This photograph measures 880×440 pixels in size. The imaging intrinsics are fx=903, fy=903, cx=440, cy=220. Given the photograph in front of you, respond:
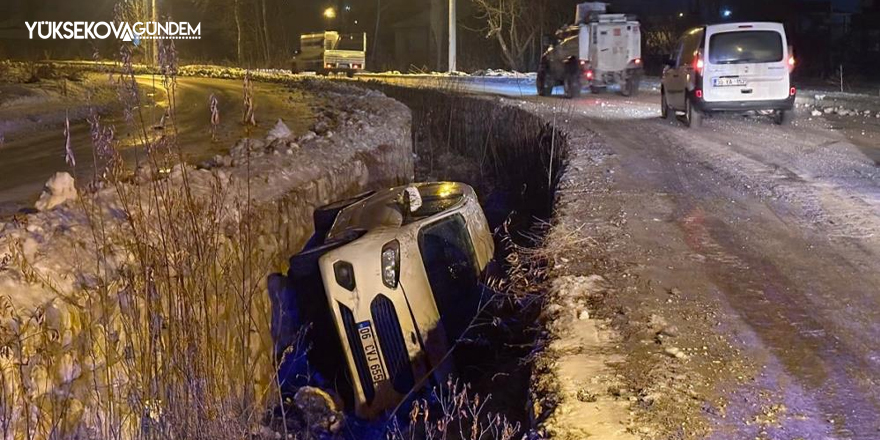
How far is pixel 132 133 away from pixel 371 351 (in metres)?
2.61

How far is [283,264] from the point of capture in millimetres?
8484

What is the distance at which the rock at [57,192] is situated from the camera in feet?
20.8

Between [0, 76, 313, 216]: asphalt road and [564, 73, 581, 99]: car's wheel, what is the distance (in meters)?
7.81

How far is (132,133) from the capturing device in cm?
520

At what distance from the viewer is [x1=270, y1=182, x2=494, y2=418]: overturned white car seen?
6836 millimetres

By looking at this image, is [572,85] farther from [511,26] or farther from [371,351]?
[371,351]

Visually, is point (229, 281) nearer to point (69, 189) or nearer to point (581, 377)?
point (69, 189)

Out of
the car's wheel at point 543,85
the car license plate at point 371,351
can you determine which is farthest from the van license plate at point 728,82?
the car's wheel at point 543,85

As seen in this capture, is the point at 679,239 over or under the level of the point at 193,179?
under

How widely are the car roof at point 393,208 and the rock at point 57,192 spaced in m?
2.16

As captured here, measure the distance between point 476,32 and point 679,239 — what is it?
146 ft

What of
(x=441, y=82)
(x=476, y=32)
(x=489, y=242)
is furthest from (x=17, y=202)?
(x=476, y=32)

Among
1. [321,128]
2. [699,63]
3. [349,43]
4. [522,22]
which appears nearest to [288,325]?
[321,128]

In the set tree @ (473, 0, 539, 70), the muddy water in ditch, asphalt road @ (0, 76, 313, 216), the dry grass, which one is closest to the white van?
the muddy water in ditch
